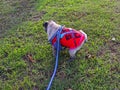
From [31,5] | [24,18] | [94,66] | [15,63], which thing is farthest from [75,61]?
[31,5]

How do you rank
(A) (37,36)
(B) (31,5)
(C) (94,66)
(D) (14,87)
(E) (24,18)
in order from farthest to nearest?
(B) (31,5)
(E) (24,18)
(A) (37,36)
(C) (94,66)
(D) (14,87)

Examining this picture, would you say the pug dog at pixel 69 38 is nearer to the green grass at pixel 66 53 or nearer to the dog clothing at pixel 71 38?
the dog clothing at pixel 71 38

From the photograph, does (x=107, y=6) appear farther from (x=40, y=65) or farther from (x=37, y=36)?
(x=40, y=65)

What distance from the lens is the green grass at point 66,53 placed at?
3357mm

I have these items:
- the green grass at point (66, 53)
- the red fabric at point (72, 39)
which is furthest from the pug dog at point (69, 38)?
the green grass at point (66, 53)

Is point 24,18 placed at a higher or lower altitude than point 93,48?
Result: higher

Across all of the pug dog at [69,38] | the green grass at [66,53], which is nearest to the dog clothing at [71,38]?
the pug dog at [69,38]

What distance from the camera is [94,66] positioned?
3580 millimetres

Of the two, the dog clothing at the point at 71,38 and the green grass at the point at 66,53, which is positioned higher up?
the dog clothing at the point at 71,38

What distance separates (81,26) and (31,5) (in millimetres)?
1536

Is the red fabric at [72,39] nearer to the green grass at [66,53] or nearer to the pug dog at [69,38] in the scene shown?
the pug dog at [69,38]

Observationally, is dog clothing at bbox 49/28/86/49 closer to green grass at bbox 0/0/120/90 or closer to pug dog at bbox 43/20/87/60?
pug dog at bbox 43/20/87/60

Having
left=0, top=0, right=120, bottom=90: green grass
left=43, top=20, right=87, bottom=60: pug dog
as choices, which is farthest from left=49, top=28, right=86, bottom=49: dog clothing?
left=0, top=0, right=120, bottom=90: green grass

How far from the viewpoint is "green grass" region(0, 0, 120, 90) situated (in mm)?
3357
